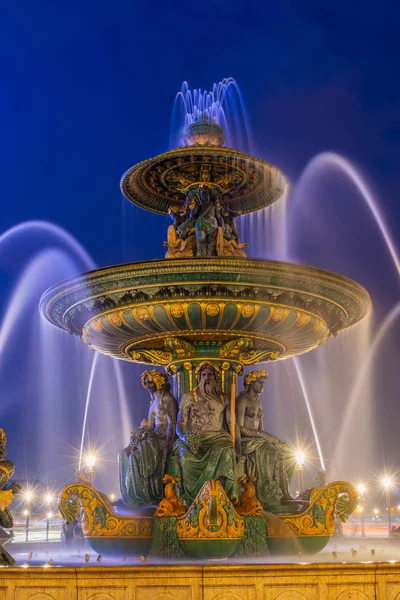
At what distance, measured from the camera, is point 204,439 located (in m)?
10.2

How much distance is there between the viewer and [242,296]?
10.1 m

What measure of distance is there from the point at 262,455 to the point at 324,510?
1214mm

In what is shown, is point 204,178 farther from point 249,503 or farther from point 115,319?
point 249,503

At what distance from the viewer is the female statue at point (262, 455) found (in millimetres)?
10766

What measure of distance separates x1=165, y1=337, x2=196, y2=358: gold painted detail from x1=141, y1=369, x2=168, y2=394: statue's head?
0.41 meters

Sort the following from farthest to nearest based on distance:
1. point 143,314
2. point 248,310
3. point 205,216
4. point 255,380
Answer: point 205,216, point 255,380, point 143,314, point 248,310

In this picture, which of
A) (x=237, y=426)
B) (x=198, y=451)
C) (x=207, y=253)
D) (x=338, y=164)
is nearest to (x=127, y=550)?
(x=198, y=451)

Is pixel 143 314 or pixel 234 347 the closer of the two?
pixel 143 314

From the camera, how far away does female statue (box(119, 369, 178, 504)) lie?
10.6 metres

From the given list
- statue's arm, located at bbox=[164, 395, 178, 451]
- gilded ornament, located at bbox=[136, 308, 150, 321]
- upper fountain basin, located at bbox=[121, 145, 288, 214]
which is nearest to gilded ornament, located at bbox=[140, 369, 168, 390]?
statue's arm, located at bbox=[164, 395, 178, 451]

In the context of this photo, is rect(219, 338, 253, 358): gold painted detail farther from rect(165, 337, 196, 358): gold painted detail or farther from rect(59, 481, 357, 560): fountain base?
rect(59, 481, 357, 560): fountain base

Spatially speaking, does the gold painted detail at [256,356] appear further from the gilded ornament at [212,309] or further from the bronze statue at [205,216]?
the bronze statue at [205,216]

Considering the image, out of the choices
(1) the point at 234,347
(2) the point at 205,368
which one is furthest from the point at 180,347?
(1) the point at 234,347

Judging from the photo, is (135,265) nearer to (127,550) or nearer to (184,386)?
(184,386)
